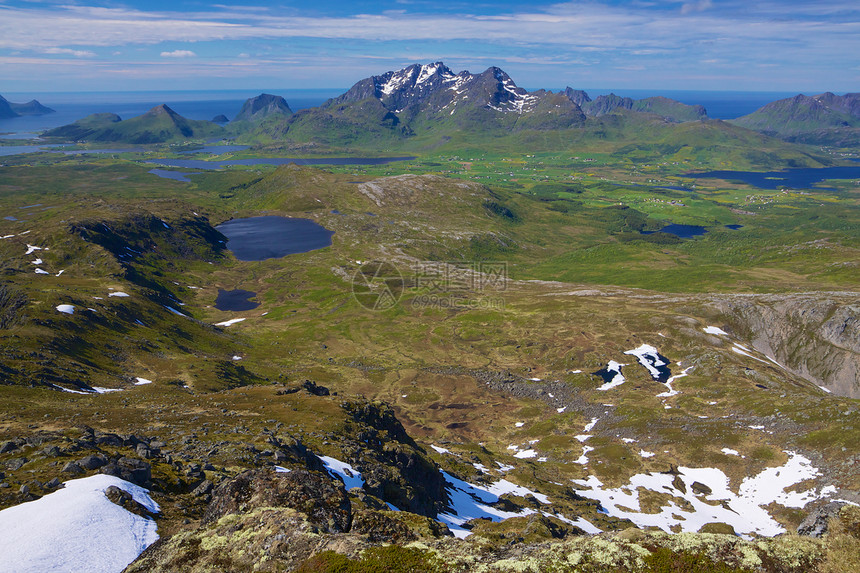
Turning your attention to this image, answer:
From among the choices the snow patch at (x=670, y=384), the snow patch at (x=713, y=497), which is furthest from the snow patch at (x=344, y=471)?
the snow patch at (x=670, y=384)

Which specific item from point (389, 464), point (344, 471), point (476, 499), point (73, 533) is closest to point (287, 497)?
point (73, 533)

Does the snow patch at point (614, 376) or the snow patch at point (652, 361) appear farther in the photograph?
the snow patch at point (652, 361)

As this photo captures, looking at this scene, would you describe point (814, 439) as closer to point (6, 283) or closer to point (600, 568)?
point (600, 568)

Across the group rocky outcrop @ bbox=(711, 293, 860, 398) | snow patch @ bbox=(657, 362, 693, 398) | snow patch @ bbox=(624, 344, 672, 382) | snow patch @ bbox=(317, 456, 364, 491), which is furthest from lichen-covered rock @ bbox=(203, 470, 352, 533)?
rocky outcrop @ bbox=(711, 293, 860, 398)

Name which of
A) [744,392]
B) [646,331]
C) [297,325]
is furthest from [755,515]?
[297,325]

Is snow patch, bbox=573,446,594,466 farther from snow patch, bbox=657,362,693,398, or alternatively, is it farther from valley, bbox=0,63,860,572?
snow patch, bbox=657,362,693,398

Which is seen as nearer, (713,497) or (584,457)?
(713,497)

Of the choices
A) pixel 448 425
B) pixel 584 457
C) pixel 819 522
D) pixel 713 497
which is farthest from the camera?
pixel 448 425

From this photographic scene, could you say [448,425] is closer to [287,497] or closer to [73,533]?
[287,497]

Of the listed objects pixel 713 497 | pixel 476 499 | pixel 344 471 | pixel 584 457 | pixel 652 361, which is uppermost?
A: pixel 344 471

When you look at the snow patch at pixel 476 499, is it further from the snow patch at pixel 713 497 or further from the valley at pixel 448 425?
the snow patch at pixel 713 497

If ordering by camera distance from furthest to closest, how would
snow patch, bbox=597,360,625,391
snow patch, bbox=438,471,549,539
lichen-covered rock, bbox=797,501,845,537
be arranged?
snow patch, bbox=597,360,625,391
snow patch, bbox=438,471,549,539
lichen-covered rock, bbox=797,501,845,537
